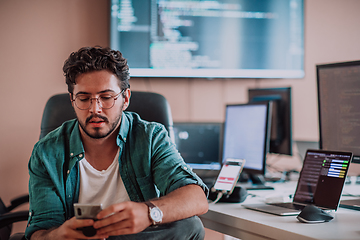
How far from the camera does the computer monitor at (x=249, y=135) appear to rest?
65.7 inches

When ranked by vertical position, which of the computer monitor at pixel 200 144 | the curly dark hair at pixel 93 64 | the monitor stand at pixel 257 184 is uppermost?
the curly dark hair at pixel 93 64

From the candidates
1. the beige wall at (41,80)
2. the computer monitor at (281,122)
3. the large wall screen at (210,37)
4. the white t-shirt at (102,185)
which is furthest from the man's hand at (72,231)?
the large wall screen at (210,37)

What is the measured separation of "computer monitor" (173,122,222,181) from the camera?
195cm

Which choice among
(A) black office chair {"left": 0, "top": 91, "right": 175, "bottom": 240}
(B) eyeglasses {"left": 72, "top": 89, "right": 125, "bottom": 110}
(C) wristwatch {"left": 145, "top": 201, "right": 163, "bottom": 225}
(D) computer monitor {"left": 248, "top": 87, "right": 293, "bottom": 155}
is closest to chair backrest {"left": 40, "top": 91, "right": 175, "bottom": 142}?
(A) black office chair {"left": 0, "top": 91, "right": 175, "bottom": 240}

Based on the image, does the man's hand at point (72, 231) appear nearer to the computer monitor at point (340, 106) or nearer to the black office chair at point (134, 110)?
the black office chair at point (134, 110)

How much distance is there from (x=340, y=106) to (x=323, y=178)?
31 cm

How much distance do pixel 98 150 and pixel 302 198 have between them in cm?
78

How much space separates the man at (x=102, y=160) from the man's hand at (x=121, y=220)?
0.35ft

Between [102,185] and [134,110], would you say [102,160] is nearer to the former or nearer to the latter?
[102,185]

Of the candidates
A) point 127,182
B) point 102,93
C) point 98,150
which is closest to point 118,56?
point 102,93

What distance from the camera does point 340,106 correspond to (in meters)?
1.41

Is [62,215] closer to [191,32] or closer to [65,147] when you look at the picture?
[65,147]

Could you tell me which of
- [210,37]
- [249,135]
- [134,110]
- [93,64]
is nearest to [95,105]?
[93,64]

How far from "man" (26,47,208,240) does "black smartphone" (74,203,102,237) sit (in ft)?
0.64
